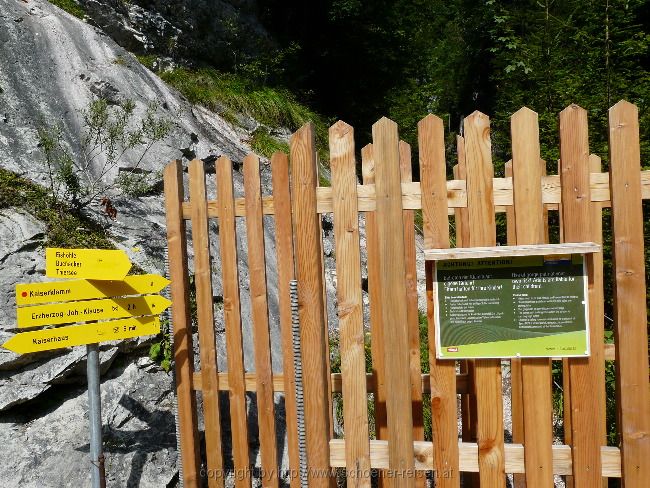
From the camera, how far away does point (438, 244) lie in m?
2.18

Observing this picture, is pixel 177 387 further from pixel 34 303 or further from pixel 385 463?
pixel 385 463

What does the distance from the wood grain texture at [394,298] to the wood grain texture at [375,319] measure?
50 centimetres

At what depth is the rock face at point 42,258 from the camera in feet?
9.88

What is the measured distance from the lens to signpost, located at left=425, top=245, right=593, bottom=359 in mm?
2068

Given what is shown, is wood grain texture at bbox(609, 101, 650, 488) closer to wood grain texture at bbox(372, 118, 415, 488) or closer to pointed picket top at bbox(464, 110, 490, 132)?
pointed picket top at bbox(464, 110, 490, 132)

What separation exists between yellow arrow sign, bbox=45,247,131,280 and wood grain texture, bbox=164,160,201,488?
1.82 ft

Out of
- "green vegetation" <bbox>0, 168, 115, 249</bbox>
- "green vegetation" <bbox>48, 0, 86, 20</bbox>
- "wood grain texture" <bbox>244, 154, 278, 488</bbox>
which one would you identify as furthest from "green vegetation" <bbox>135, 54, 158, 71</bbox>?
"wood grain texture" <bbox>244, 154, 278, 488</bbox>

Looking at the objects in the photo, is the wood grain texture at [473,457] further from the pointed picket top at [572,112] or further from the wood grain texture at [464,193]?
the pointed picket top at [572,112]

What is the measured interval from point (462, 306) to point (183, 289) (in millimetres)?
1771

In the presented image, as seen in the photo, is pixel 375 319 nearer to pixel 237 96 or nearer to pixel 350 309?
pixel 350 309

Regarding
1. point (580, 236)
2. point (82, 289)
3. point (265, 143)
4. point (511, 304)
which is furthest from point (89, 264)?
point (265, 143)

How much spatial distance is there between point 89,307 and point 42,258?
56.3 inches

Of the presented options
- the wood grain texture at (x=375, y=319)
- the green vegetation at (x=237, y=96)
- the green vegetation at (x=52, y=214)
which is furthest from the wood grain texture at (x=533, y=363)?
the green vegetation at (x=237, y=96)

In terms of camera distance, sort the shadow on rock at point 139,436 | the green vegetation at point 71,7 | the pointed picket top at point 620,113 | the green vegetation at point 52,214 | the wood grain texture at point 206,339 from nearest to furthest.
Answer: the pointed picket top at point 620,113, the wood grain texture at point 206,339, the shadow on rock at point 139,436, the green vegetation at point 52,214, the green vegetation at point 71,7
